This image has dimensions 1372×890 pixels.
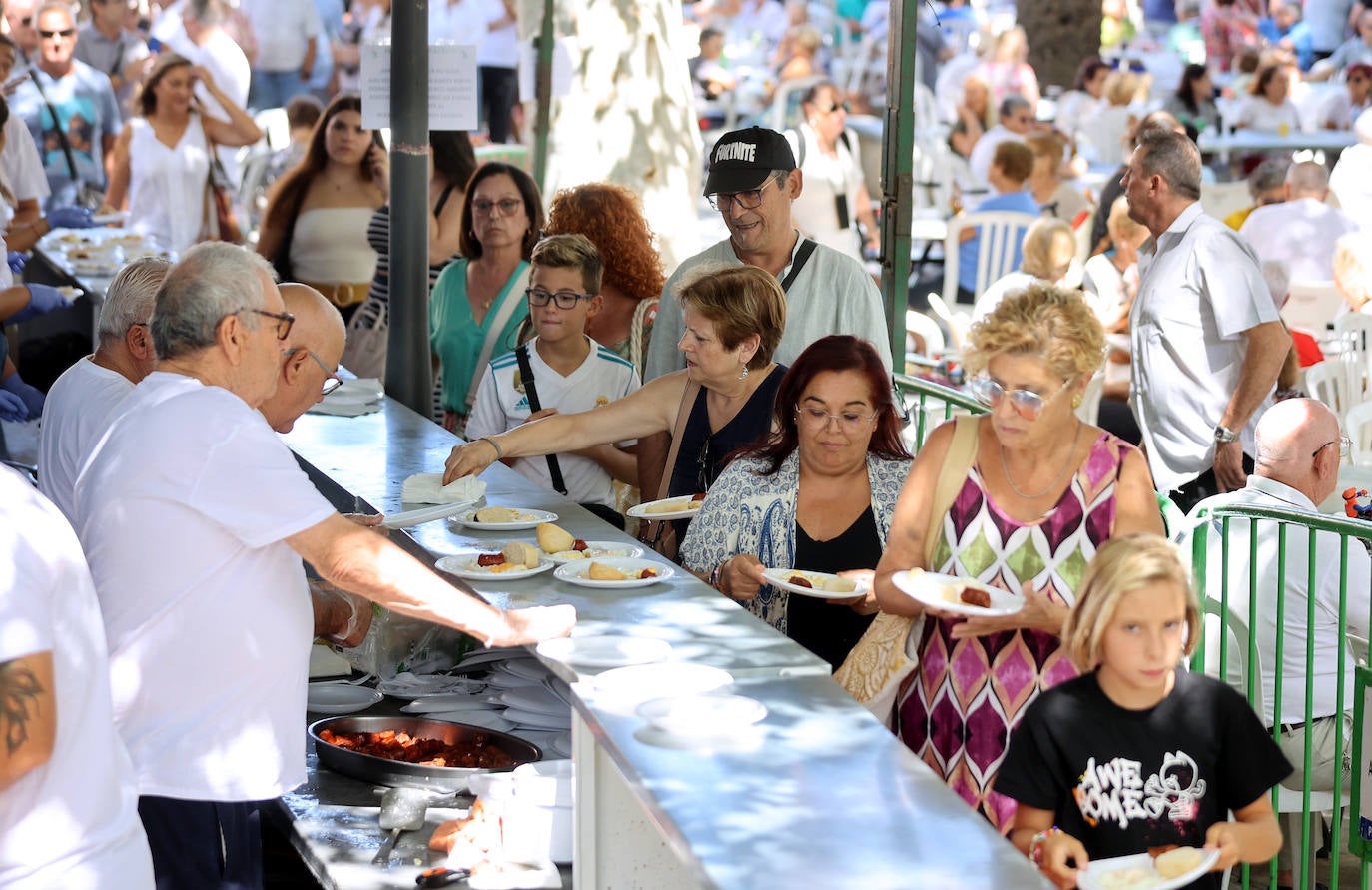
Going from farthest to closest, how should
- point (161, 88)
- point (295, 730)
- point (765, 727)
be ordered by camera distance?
point (161, 88)
point (295, 730)
point (765, 727)

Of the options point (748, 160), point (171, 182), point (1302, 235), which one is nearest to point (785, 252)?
point (748, 160)

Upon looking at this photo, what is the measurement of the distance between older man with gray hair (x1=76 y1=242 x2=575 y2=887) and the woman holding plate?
1338 mm

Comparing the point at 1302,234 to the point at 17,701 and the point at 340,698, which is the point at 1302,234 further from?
the point at 17,701

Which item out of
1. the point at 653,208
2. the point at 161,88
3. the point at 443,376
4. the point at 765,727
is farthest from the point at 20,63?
the point at 765,727

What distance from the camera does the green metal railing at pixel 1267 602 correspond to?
13.4 feet

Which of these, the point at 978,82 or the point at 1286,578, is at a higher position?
the point at 978,82

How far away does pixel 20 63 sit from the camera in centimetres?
1144

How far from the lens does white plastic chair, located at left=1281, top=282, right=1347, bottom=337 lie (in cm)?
961

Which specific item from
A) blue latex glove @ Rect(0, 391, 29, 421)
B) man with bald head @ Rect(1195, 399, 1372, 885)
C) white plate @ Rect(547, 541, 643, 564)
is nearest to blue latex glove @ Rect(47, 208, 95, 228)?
blue latex glove @ Rect(0, 391, 29, 421)

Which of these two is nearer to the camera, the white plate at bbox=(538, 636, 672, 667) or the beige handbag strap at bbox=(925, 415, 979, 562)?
the white plate at bbox=(538, 636, 672, 667)

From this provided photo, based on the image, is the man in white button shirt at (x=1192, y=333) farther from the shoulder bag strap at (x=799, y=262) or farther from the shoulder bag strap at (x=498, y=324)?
the shoulder bag strap at (x=498, y=324)

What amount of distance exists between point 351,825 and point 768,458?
1344 mm

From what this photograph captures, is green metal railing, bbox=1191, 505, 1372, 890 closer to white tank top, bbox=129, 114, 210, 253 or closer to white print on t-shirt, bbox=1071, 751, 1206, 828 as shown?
white print on t-shirt, bbox=1071, 751, 1206, 828

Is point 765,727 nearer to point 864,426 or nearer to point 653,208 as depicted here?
point 864,426
